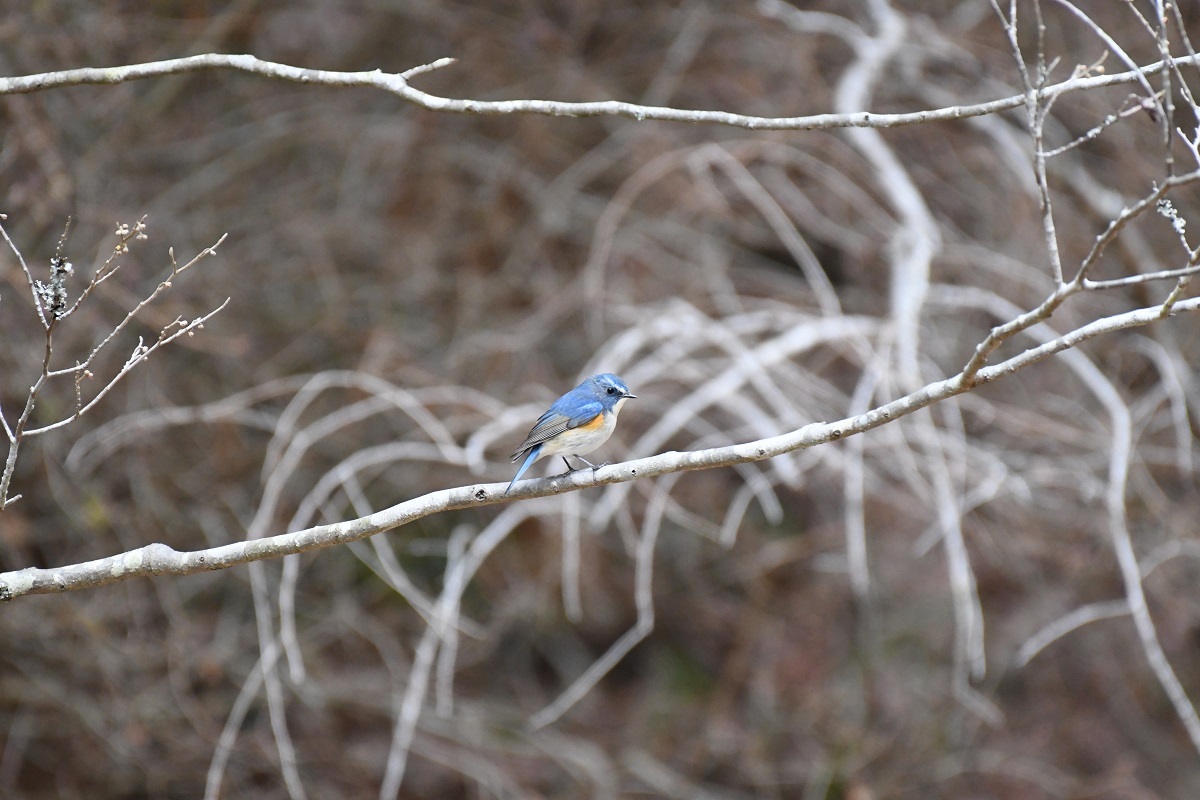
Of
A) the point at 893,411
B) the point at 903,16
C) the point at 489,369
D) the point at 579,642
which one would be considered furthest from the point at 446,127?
the point at 893,411

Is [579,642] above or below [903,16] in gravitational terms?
below

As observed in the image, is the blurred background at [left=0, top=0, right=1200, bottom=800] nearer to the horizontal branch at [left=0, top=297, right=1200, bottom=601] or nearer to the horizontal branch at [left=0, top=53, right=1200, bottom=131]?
the horizontal branch at [left=0, top=53, right=1200, bottom=131]

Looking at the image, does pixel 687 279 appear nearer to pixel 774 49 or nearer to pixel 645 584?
pixel 774 49

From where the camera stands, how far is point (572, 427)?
3658mm

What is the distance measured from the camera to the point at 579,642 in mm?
7879

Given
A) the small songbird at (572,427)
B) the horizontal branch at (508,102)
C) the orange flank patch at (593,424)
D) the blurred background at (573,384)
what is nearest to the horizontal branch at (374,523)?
the horizontal branch at (508,102)

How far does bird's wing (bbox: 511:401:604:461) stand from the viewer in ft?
11.7

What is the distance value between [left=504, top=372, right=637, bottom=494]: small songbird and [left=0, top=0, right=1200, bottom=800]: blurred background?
1.01m

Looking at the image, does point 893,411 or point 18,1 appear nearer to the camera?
point 893,411

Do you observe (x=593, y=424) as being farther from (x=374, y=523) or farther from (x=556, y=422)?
(x=374, y=523)

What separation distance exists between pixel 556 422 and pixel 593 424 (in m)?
0.14

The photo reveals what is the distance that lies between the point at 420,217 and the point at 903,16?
10.2ft

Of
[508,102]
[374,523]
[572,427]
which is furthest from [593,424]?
[374,523]

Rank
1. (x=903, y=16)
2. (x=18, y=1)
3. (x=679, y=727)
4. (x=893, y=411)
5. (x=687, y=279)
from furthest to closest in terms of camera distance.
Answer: (x=679, y=727)
(x=687, y=279)
(x=903, y=16)
(x=18, y=1)
(x=893, y=411)
